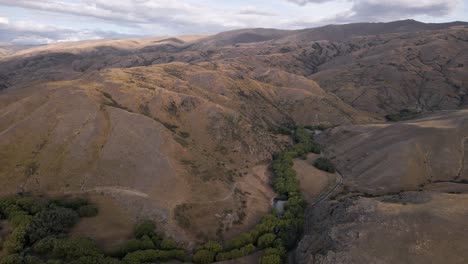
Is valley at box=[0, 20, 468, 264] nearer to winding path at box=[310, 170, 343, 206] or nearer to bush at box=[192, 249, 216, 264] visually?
winding path at box=[310, 170, 343, 206]

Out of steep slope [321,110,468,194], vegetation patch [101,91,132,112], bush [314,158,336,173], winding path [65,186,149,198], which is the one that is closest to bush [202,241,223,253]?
winding path [65,186,149,198]

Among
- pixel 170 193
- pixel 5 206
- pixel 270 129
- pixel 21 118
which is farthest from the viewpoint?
pixel 270 129

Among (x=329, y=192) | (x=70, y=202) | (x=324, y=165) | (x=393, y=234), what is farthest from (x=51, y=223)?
(x=324, y=165)

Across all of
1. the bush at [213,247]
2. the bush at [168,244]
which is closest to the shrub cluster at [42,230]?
the bush at [168,244]

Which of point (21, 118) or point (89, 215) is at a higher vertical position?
point (21, 118)

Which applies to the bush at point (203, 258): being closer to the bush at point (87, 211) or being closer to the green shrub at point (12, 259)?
the bush at point (87, 211)

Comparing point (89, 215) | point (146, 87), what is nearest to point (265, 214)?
point (89, 215)

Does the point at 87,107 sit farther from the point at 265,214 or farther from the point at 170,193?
the point at 265,214
